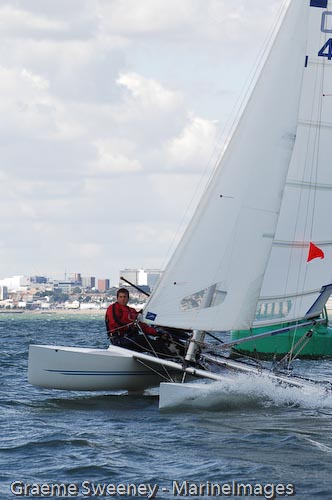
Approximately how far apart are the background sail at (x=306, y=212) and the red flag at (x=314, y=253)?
0.11 ft

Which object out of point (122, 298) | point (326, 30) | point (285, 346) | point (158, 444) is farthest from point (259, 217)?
point (285, 346)

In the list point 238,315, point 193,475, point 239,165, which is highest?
point 239,165

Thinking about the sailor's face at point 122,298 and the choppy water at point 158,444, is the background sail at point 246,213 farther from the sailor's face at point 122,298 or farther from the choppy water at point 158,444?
the choppy water at point 158,444

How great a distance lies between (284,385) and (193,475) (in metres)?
4.61

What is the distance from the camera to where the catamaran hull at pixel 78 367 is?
15.9 m

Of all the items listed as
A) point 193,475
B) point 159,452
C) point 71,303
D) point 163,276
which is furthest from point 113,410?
point 71,303

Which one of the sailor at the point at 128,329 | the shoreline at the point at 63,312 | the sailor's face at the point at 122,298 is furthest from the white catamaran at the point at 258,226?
the shoreline at the point at 63,312

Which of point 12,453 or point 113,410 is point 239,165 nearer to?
point 113,410

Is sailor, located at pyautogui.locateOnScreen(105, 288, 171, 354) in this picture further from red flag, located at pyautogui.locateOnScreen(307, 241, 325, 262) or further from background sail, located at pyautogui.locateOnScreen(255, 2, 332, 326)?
red flag, located at pyautogui.locateOnScreen(307, 241, 325, 262)

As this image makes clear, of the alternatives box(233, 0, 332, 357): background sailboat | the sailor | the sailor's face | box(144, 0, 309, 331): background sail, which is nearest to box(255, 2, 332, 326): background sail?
box(233, 0, 332, 357): background sailboat

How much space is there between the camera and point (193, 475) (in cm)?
1123

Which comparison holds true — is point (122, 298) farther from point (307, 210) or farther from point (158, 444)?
point (158, 444)

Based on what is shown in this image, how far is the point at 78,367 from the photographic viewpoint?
16.0 metres

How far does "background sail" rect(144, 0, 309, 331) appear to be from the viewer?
15.6 m
